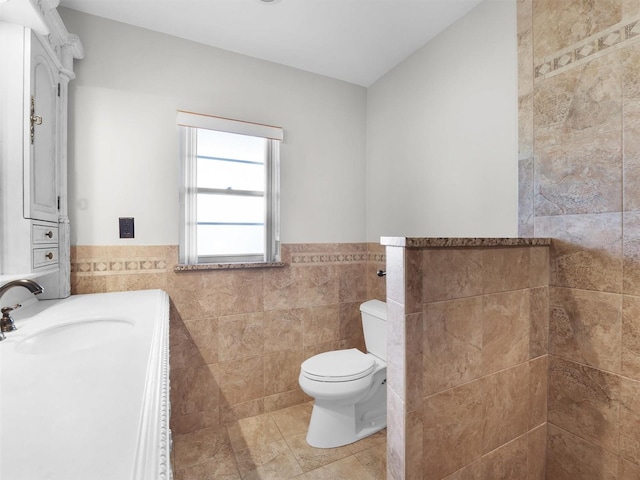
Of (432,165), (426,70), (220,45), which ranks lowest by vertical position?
(432,165)

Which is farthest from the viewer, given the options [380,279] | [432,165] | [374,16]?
[380,279]

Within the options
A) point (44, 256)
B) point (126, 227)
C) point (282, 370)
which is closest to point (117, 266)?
point (126, 227)

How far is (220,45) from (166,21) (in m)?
0.34

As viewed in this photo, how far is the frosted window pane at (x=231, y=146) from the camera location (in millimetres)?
2055

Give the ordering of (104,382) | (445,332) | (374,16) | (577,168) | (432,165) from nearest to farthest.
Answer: (104,382) < (445,332) < (577,168) < (374,16) < (432,165)

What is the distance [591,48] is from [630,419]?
149 centimetres

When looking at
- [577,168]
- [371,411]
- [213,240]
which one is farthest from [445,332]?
[213,240]

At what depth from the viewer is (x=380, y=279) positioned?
240 centimetres

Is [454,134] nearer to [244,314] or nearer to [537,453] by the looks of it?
[537,453]

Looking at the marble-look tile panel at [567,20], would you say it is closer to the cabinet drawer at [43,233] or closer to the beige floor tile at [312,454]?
the beige floor tile at [312,454]

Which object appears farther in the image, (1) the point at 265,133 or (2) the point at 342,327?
(2) the point at 342,327

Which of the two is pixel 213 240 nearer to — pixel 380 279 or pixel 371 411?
pixel 380 279

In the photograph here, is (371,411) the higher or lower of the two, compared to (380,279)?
lower

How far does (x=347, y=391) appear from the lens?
5.67 feet
